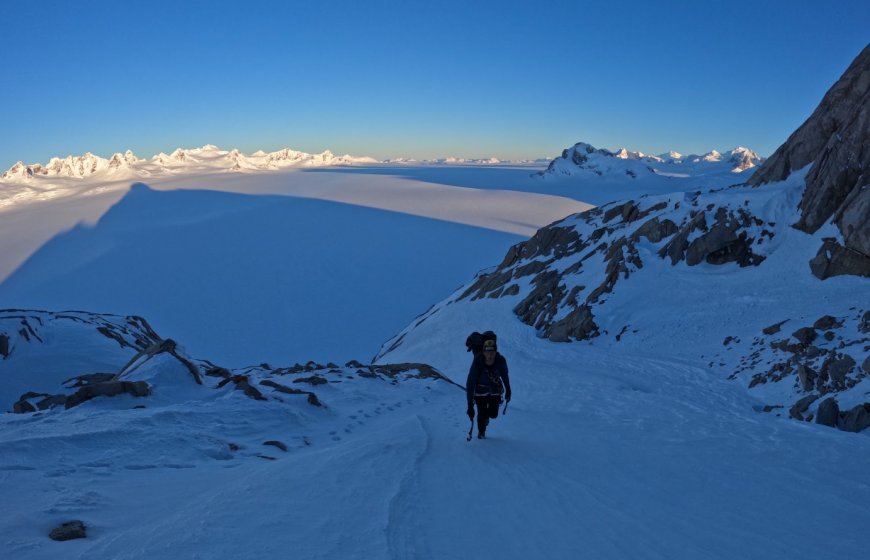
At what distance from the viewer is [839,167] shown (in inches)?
925

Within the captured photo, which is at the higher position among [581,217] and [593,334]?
[581,217]

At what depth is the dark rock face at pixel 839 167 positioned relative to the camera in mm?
20531

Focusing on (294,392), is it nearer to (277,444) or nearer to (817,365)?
(277,444)

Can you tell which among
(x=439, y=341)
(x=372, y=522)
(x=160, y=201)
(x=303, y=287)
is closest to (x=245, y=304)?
(x=303, y=287)

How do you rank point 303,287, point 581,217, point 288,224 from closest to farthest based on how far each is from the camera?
1. point 581,217
2. point 303,287
3. point 288,224

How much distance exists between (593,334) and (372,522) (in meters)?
21.6

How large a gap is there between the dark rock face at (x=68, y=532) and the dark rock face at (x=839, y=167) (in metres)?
24.1

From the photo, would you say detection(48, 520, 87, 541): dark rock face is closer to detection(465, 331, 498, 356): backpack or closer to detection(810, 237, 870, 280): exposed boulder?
detection(465, 331, 498, 356): backpack

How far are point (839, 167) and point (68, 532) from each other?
29199 millimetres

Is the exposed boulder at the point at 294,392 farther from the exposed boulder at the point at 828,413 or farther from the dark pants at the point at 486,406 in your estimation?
the exposed boulder at the point at 828,413

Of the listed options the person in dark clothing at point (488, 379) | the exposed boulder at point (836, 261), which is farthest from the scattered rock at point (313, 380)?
the exposed boulder at point (836, 261)

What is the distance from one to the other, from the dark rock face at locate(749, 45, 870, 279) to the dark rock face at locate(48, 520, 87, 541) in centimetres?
2413

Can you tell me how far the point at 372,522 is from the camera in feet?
16.5

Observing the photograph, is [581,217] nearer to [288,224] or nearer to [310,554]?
[310,554]
